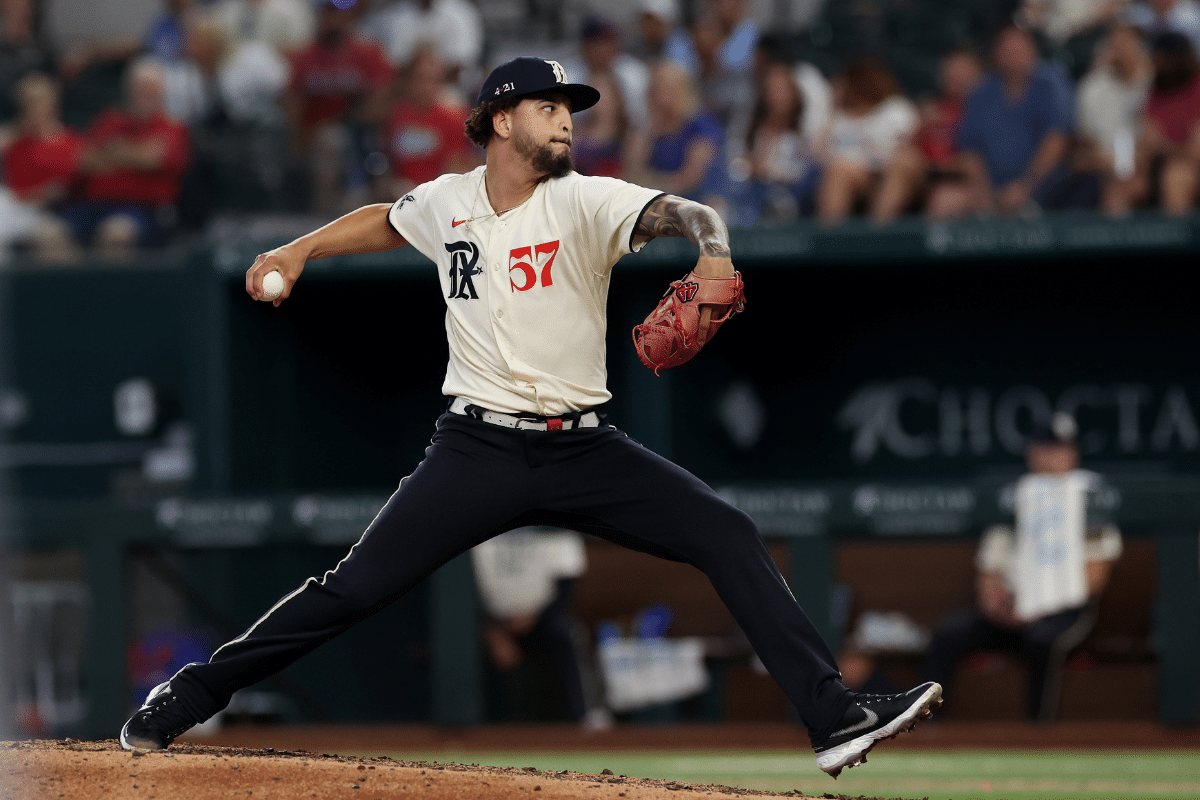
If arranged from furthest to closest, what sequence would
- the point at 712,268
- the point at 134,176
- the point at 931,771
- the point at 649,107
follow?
the point at 134,176, the point at 649,107, the point at 931,771, the point at 712,268

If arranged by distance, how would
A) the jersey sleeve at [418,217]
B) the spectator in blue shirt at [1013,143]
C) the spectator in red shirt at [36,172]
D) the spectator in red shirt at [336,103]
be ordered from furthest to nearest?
1. the spectator in red shirt at [36,172]
2. the spectator in red shirt at [336,103]
3. the spectator in blue shirt at [1013,143]
4. the jersey sleeve at [418,217]

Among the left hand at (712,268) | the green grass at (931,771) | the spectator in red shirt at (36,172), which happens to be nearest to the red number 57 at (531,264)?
the left hand at (712,268)

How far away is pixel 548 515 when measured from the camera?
3.79m

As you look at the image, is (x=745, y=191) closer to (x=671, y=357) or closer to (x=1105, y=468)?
(x=1105, y=468)

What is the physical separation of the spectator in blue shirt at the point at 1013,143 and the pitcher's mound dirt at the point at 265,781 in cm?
541

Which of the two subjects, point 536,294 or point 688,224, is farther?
point 536,294

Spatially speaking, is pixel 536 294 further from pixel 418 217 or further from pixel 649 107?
pixel 649 107

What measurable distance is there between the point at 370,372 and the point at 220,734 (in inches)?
103

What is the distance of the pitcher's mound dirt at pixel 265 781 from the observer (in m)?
3.72

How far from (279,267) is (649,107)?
18.3 feet

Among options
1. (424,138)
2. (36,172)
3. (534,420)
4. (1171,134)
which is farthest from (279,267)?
(36,172)

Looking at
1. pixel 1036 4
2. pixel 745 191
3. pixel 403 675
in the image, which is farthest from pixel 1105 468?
pixel 403 675

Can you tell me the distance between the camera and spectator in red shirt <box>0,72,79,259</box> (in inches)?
390

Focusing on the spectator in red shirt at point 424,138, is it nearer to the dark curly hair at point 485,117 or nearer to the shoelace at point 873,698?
the dark curly hair at point 485,117
